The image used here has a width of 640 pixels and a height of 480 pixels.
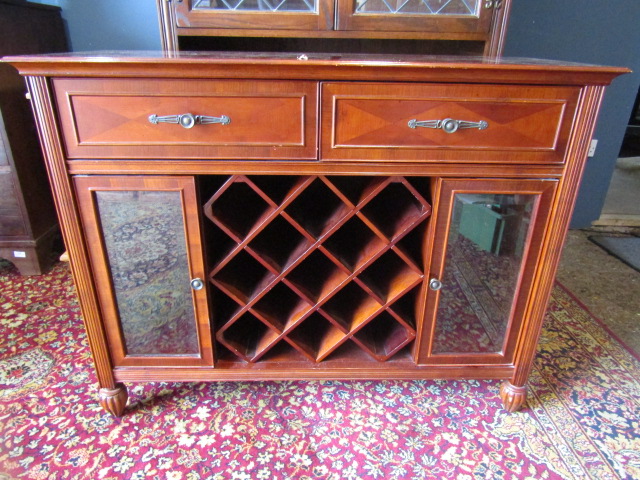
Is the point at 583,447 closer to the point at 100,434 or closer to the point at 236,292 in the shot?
the point at 236,292

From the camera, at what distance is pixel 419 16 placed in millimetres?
1092

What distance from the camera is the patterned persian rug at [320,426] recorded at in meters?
0.85

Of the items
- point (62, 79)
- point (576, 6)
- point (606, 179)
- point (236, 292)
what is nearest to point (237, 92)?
point (62, 79)

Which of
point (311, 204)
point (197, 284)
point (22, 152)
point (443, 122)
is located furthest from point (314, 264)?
point (22, 152)

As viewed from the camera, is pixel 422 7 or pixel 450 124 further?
pixel 422 7

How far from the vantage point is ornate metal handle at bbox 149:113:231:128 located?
0.74 m

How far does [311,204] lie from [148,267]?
388 mm

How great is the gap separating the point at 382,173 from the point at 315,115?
17 centimetres

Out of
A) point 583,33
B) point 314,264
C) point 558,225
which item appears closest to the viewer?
point 558,225

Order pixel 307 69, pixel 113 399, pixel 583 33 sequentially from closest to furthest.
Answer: pixel 307 69 → pixel 113 399 → pixel 583 33

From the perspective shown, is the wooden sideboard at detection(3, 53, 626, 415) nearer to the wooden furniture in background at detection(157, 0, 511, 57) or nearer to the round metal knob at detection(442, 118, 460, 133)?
the round metal knob at detection(442, 118, 460, 133)

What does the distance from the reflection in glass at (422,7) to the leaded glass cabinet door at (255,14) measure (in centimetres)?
10

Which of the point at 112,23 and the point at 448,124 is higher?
the point at 112,23

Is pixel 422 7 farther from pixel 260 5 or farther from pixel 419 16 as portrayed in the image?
pixel 260 5
